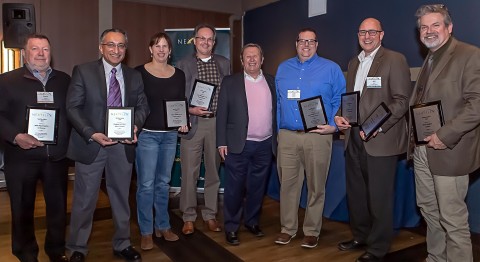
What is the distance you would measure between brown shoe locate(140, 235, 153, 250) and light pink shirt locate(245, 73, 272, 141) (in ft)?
3.73

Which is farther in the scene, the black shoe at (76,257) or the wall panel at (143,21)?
the wall panel at (143,21)

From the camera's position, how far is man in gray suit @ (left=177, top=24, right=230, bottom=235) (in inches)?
129

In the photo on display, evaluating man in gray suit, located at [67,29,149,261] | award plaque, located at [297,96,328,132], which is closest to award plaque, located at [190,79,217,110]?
man in gray suit, located at [67,29,149,261]

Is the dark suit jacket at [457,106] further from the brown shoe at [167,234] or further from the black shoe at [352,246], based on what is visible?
the brown shoe at [167,234]

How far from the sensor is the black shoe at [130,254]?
2842 millimetres

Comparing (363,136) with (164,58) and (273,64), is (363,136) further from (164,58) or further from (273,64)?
(273,64)

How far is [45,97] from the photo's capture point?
2539 mm

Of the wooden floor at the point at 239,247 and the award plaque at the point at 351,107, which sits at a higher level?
the award plaque at the point at 351,107

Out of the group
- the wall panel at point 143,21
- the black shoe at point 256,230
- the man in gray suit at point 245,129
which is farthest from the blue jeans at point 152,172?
the wall panel at point 143,21

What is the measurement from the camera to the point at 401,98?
8.67 feet

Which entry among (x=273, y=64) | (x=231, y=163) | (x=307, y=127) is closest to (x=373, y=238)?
(x=307, y=127)

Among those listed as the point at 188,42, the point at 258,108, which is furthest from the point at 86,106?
the point at 188,42

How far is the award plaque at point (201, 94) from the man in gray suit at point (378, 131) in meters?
1.07

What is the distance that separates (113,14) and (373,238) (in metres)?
5.48
